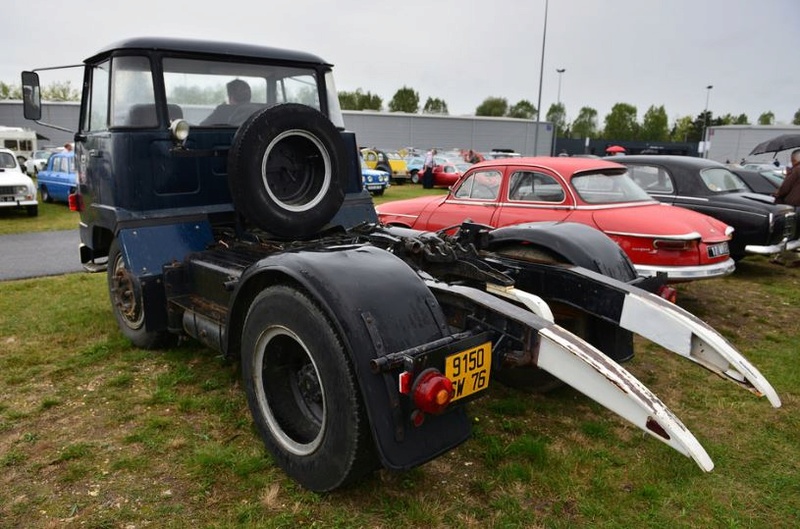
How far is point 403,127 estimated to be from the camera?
2060 inches

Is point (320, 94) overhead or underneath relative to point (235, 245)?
overhead

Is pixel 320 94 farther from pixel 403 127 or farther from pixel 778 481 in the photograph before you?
pixel 403 127

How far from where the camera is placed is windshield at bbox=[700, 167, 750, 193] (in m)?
8.19

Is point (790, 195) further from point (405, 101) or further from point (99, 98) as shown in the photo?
point (405, 101)

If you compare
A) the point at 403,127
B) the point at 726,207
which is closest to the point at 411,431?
the point at 726,207

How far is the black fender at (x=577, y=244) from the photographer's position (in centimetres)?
386


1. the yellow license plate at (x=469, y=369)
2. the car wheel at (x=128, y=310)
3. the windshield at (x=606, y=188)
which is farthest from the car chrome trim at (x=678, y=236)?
the car wheel at (x=128, y=310)

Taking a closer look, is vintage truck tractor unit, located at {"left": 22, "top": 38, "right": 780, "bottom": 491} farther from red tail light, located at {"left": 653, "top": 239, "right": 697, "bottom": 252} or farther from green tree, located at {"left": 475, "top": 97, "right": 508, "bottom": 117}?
green tree, located at {"left": 475, "top": 97, "right": 508, "bottom": 117}

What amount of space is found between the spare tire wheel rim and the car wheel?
1.26 m

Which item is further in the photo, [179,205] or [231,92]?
[231,92]

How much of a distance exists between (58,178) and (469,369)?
1808cm

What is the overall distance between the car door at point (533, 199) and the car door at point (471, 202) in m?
0.16

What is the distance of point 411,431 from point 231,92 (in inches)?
139

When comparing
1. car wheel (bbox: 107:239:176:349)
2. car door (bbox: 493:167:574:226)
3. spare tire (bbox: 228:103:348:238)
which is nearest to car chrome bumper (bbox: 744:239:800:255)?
car door (bbox: 493:167:574:226)
